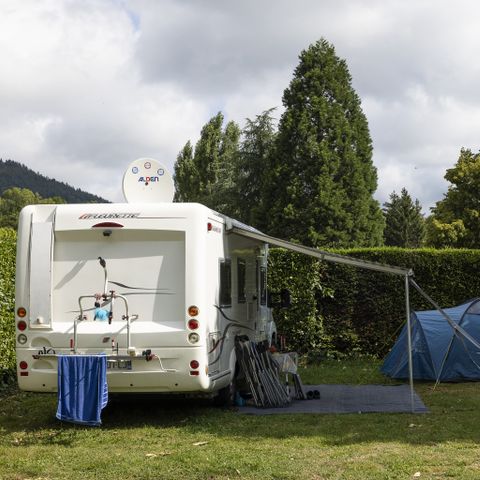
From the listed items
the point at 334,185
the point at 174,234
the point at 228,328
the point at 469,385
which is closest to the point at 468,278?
the point at 469,385

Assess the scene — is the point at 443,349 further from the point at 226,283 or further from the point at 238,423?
the point at 238,423

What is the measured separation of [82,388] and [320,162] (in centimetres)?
2058

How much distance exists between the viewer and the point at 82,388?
7727 mm

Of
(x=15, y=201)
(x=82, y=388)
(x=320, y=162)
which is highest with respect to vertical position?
(x=15, y=201)

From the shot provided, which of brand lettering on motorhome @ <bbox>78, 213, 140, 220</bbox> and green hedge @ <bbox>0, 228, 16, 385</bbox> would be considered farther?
green hedge @ <bbox>0, 228, 16, 385</bbox>

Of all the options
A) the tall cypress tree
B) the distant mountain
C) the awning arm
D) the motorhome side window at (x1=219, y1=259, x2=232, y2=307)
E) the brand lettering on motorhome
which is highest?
the distant mountain

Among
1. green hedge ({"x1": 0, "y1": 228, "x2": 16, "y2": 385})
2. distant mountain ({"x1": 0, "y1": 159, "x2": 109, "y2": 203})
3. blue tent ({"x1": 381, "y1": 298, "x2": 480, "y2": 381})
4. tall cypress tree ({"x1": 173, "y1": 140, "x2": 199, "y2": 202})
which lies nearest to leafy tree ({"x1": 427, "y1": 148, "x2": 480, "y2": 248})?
tall cypress tree ({"x1": 173, "y1": 140, "x2": 199, "y2": 202})

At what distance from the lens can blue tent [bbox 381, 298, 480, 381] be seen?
1182cm

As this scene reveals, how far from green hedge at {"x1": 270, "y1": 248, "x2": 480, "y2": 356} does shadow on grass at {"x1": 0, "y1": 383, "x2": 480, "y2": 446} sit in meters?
4.91

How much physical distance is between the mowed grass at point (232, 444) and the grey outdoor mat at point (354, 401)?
35 cm

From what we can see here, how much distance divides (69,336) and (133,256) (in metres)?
1.10

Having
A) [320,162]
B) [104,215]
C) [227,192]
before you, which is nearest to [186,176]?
[227,192]

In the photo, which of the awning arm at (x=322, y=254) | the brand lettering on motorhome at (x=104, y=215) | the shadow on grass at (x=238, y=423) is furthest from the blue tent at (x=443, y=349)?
the brand lettering on motorhome at (x=104, y=215)

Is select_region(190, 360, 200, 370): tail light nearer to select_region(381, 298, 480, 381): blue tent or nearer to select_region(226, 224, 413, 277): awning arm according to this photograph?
select_region(226, 224, 413, 277): awning arm
